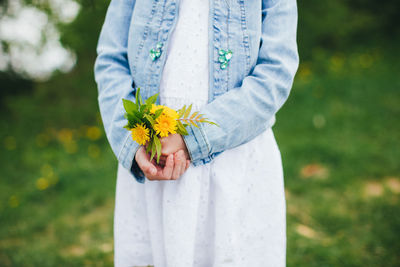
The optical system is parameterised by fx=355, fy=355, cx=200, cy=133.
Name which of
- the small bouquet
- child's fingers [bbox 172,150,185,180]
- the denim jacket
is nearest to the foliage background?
the denim jacket

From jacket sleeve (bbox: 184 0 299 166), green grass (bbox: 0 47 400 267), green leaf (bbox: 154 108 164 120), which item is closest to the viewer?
green leaf (bbox: 154 108 164 120)

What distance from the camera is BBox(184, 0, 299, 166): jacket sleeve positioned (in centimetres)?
119

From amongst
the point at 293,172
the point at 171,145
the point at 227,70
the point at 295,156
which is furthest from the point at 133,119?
the point at 295,156

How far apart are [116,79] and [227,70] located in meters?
0.42

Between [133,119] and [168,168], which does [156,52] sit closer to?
[133,119]

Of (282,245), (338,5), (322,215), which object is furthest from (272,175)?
(338,5)

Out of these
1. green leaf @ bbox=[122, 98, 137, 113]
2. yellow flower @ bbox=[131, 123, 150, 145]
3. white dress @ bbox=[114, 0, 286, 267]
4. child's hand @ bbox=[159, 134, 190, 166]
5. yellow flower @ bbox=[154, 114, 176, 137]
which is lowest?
white dress @ bbox=[114, 0, 286, 267]

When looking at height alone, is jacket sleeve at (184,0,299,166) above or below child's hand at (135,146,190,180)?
above

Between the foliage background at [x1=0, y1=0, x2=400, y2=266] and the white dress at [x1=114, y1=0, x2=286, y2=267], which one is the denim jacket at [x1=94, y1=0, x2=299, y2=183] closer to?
the white dress at [x1=114, y1=0, x2=286, y2=267]

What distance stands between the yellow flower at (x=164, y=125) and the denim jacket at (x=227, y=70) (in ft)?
0.32

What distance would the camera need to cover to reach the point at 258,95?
47.6 inches

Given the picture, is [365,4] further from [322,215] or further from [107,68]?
[107,68]

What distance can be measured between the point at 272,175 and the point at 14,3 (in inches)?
148

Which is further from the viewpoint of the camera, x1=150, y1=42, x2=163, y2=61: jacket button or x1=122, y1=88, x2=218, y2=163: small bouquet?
x1=150, y1=42, x2=163, y2=61: jacket button
